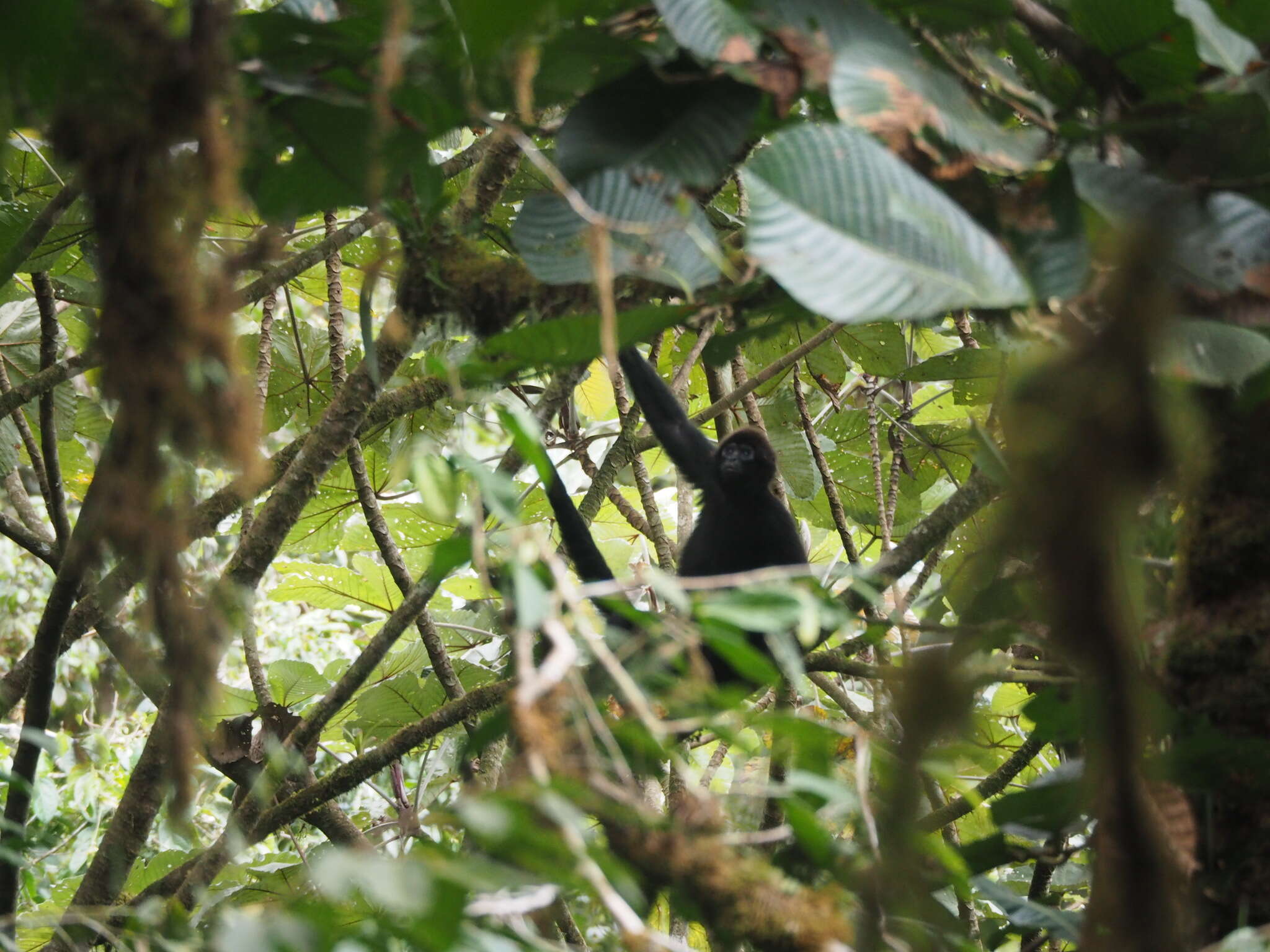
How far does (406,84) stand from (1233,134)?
129cm

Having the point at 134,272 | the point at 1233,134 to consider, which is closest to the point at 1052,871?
the point at 1233,134

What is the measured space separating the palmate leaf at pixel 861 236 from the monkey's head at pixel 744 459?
2.98m

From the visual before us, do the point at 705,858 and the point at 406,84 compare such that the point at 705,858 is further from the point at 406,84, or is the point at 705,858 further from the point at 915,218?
the point at 406,84

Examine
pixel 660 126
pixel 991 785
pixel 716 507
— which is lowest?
pixel 991 785

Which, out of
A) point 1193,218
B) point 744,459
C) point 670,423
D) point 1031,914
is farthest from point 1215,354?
point 744,459

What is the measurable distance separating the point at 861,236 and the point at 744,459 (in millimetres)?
3074

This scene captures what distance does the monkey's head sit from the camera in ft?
14.4

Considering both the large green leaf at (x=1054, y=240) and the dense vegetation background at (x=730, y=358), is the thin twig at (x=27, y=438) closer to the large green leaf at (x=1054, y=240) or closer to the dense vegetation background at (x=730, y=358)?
the dense vegetation background at (x=730, y=358)

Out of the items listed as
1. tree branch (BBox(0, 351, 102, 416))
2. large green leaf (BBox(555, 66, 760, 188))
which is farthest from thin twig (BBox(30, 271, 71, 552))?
large green leaf (BBox(555, 66, 760, 188))

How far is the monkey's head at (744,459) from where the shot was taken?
440 cm

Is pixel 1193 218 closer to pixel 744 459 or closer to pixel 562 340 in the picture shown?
pixel 562 340

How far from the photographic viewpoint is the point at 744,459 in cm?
440

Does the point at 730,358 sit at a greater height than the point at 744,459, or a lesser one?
greater

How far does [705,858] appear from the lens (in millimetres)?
1112
